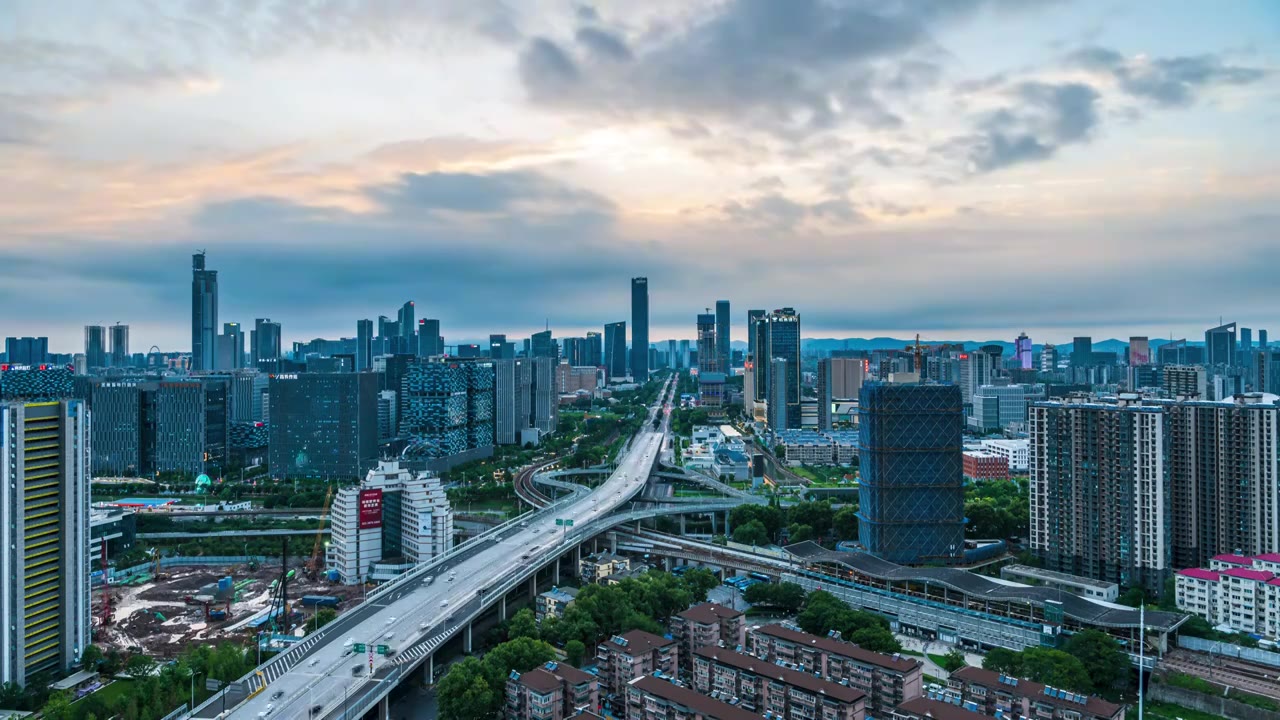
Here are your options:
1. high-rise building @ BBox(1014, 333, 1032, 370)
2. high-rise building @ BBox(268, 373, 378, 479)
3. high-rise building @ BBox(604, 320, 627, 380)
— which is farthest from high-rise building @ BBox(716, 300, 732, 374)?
high-rise building @ BBox(268, 373, 378, 479)

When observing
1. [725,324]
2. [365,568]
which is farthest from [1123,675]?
[725,324]

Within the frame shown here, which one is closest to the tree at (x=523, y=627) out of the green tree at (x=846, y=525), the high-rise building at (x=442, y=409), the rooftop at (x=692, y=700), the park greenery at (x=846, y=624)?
the rooftop at (x=692, y=700)

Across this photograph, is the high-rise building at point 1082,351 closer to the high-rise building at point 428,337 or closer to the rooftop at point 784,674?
the high-rise building at point 428,337

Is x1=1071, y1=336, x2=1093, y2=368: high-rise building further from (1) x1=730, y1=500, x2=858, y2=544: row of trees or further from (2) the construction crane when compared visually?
(2) the construction crane

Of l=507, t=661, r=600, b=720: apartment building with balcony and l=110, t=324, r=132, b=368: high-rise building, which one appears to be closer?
l=507, t=661, r=600, b=720: apartment building with balcony

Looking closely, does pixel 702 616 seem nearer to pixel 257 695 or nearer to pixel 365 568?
pixel 257 695
